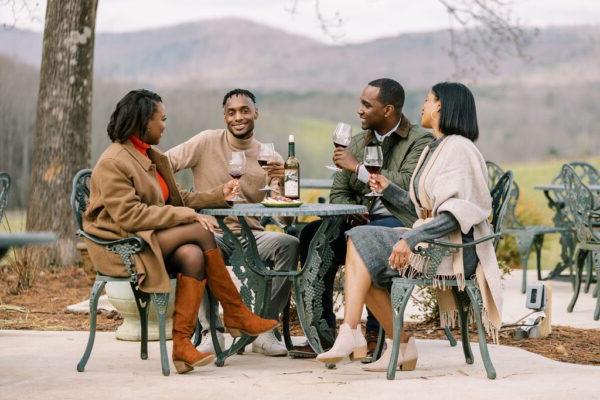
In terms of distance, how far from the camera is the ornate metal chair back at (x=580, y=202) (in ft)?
25.5

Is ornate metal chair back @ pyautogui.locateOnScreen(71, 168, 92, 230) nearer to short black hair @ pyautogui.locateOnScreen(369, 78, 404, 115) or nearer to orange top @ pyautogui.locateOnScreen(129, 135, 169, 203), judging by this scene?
orange top @ pyautogui.locateOnScreen(129, 135, 169, 203)

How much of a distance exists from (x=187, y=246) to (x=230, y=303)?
14.1 inches

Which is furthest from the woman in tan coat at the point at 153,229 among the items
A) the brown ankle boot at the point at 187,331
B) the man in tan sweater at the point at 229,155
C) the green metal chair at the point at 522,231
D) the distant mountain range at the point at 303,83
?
the distant mountain range at the point at 303,83

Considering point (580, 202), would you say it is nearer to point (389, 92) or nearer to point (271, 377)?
point (389, 92)

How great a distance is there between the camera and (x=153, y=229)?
17.3 ft

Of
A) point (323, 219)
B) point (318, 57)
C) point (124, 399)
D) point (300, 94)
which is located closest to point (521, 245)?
point (323, 219)

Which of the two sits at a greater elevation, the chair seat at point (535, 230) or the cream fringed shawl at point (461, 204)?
the cream fringed shawl at point (461, 204)

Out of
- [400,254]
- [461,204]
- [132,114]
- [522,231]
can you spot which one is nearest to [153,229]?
[132,114]

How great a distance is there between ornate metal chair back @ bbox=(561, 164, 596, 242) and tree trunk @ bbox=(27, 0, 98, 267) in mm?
4415

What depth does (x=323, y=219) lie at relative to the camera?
18.5ft

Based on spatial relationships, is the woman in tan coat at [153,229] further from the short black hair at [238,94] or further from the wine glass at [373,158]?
the short black hair at [238,94]

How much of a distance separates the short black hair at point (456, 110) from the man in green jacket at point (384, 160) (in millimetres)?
596

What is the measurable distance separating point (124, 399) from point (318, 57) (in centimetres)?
4510

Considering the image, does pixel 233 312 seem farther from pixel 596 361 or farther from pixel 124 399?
pixel 596 361
